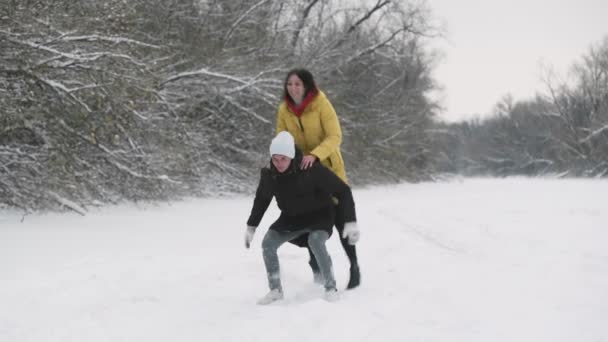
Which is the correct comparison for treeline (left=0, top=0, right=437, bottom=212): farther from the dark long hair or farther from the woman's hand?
the woman's hand

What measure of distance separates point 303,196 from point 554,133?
52426 mm

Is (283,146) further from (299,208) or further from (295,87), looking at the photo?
(295,87)

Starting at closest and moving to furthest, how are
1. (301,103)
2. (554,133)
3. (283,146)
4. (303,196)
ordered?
(283,146) → (303,196) → (301,103) → (554,133)

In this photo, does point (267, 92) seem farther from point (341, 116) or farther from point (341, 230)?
point (341, 230)

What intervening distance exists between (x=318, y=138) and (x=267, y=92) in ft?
26.6

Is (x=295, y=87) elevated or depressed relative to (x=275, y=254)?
elevated

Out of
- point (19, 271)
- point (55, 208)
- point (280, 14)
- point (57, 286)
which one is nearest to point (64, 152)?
point (55, 208)

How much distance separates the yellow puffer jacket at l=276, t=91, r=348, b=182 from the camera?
178 inches

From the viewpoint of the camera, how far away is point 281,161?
13.4ft

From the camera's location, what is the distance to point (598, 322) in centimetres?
350

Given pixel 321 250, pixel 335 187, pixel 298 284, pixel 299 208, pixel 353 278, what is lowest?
pixel 298 284

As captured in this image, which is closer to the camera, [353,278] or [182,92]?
[353,278]

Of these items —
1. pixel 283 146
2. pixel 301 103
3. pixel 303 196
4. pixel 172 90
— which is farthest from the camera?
pixel 172 90

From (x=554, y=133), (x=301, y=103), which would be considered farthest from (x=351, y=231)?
(x=554, y=133)
